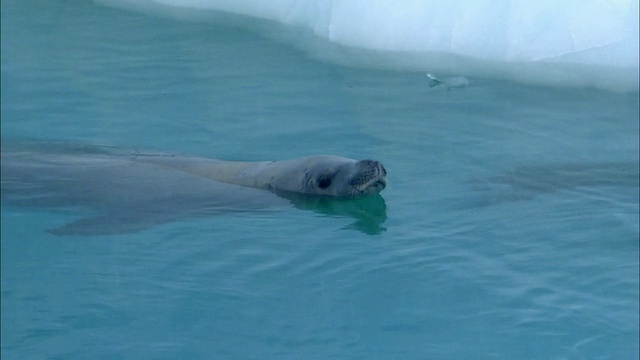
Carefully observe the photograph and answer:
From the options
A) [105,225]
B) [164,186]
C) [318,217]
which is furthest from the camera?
[318,217]

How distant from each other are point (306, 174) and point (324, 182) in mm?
139

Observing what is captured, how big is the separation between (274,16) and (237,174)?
282cm

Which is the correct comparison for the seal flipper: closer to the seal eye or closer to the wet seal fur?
the wet seal fur

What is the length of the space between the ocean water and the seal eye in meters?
0.24

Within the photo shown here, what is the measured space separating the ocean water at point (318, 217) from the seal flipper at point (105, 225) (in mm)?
37

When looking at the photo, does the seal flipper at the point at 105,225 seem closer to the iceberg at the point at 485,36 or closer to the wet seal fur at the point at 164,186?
the wet seal fur at the point at 164,186

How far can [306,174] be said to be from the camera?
6801mm

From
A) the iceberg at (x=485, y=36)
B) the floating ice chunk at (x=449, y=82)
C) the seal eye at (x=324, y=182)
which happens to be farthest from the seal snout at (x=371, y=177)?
the iceberg at (x=485, y=36)

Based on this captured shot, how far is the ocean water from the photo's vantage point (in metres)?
4.21

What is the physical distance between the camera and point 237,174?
6660 mm

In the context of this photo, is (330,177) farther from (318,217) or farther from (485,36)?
(485,36)

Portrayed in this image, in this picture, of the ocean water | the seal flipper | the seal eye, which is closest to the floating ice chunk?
the ocean water

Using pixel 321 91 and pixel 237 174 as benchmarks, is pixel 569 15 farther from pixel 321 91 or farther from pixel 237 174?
pixel 237 174

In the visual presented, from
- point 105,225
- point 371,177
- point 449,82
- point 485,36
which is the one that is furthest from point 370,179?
point 485,36
